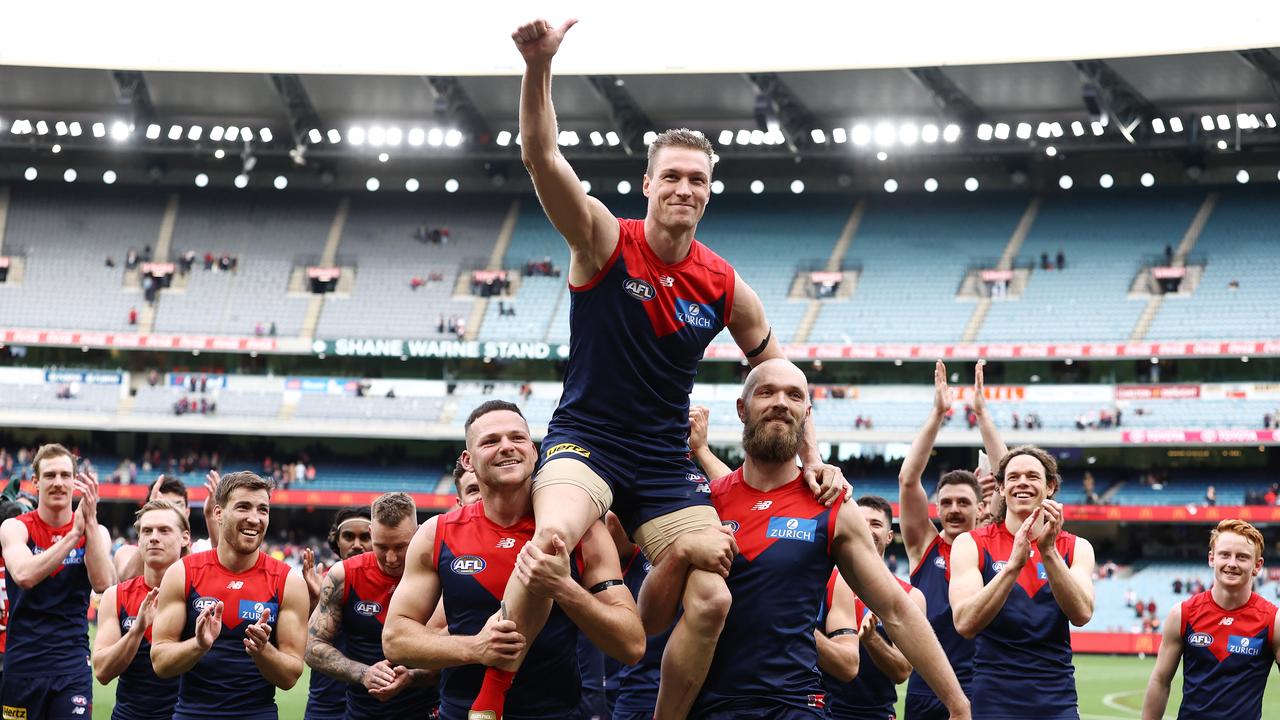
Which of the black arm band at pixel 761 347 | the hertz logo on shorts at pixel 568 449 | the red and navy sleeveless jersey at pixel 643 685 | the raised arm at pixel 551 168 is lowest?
the red and navy sleeveless jersey at pixel 643 685

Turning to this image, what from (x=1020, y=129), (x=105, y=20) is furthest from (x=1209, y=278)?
(x=105, y=20)

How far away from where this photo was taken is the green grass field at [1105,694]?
2007 centimetres

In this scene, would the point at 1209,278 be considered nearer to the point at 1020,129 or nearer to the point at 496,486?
the point at 1020,129

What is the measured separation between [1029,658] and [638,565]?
2.40 m

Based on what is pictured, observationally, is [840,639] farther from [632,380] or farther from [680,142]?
[680,142]

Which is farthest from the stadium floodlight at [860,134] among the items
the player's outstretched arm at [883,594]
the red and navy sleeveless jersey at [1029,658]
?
the player's outstretched arm at [883,594]

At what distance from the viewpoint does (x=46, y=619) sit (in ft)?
31.4

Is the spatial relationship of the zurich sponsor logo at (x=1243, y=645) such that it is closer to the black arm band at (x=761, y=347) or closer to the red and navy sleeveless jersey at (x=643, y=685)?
the red and navy sleeveless jersey at (x=643, y=685)

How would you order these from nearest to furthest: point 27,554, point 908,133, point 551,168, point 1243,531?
point 551,168, point 1243,531, point 27,554, point 908,133

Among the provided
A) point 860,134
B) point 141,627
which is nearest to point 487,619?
point 141,627

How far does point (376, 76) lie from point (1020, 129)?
22389 millimetres

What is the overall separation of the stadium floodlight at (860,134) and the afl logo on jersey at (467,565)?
41851 mm

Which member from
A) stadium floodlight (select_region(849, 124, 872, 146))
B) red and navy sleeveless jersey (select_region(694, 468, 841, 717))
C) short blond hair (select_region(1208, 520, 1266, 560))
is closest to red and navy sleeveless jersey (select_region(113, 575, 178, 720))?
red and navy sleeveless jersey (select_region(694, 468, 841, 717))

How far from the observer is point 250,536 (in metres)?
7.64
